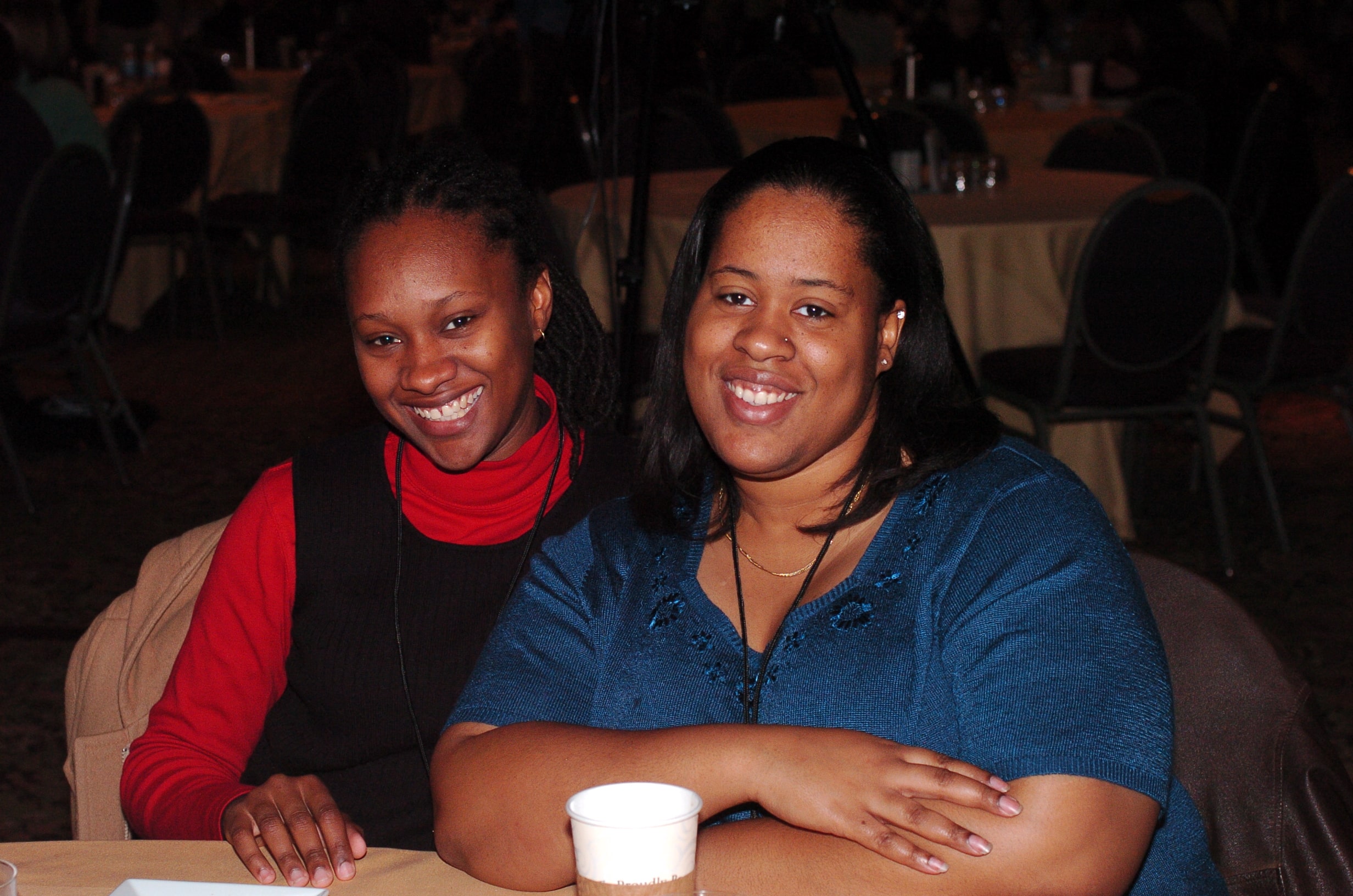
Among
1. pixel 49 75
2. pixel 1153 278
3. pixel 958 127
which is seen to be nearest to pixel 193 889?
pixel 1153 278

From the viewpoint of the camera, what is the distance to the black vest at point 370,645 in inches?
57.7

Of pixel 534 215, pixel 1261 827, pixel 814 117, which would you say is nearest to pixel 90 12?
pixel 814 117

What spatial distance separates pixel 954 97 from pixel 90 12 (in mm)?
8559

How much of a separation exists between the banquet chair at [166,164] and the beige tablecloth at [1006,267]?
1941 millimetres

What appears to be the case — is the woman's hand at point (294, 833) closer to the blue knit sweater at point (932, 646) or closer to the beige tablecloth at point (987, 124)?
the blue knit sweater at point (932, 646)

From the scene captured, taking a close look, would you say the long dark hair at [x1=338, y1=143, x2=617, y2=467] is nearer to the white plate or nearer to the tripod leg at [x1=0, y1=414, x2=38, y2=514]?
the white plate

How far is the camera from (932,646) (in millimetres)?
1181

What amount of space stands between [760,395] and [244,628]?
605 mm

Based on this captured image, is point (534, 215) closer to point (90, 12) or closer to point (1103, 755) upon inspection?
point (1103, 755)

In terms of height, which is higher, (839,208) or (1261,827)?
(839,208)

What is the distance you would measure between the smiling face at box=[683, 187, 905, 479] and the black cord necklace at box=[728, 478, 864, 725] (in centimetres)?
6

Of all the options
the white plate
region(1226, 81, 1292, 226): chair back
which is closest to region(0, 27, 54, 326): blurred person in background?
the white plate

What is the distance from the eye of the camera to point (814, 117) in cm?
620

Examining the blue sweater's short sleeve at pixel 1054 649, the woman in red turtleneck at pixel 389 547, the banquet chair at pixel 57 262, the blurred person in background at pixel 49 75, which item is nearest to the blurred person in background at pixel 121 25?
the blurred person in background at pixel 49 75
